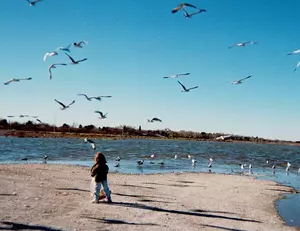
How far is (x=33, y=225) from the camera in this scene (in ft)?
37.4

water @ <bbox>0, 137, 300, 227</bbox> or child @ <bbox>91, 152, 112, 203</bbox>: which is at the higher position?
child @ <bbox>91, 152, 112, 203</bbox>

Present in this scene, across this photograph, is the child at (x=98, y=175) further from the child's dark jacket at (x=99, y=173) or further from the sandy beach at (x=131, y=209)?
the sandy beach at (x=131, y=209)

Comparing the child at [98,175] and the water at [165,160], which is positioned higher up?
the child at [98,175]

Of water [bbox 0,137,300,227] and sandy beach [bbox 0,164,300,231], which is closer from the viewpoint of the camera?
sandy beach [bbox 0,164,300,231]

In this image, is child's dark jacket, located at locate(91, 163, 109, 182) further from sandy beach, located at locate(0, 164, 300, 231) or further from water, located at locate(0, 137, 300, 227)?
water, located at locate(0, 137, 300, 227)

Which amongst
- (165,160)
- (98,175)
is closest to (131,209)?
(98,175)

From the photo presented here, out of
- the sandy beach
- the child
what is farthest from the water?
the child

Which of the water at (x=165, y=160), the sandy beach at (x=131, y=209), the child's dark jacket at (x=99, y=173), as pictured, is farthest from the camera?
the water at (x=165, y=160)

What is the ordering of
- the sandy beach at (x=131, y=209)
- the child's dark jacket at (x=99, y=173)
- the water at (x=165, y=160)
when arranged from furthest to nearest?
the water at (x=165, y=160), the child's dark jacket at (x=99, y=173), the sandy beach at (x=131, y=209)

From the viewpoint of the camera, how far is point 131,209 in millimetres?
14766

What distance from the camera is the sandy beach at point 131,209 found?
12258 millimetres

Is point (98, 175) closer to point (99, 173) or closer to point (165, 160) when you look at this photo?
point (99, 173)

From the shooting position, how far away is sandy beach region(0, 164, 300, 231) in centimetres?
1226

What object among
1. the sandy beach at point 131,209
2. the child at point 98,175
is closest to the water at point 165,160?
the sandy beach at point 131,209
